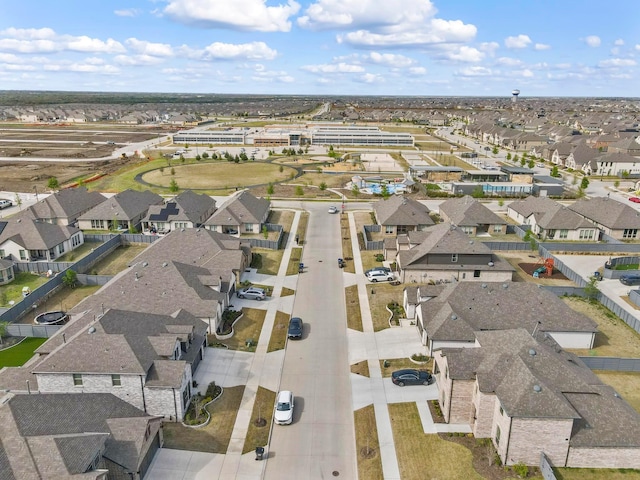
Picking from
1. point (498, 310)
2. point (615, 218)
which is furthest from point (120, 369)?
point (615, 218)

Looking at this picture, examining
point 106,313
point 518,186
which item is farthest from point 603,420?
point 518,186

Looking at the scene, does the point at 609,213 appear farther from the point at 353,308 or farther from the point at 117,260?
the point at 117,260

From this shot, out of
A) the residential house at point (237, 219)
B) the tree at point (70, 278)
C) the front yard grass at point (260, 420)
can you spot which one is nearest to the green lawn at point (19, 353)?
the tree at point (70, 278)

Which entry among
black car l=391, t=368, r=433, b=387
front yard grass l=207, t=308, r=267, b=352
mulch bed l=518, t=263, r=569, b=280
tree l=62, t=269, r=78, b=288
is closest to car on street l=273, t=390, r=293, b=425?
front yard grass l=207, t=308, r=267, b=352

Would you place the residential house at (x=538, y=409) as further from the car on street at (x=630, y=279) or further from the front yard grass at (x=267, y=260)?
the front yard grass at (x=267, y=260)

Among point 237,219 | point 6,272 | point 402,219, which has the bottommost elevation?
point 6,272

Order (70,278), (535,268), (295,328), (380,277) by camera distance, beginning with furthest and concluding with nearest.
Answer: (535,268)
(380,277)
(70,278)
(295,328)

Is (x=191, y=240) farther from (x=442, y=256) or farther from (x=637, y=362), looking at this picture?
(x=637, y=362)
